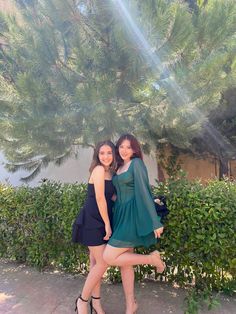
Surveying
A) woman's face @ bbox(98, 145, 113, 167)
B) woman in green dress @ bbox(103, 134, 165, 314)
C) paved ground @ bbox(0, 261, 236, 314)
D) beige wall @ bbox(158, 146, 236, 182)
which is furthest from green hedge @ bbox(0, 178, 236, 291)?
beige wall @ bbox(158, 146, 236, 182)

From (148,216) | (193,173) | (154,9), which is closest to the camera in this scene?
(148,216)

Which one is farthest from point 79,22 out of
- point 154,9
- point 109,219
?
point 109,219

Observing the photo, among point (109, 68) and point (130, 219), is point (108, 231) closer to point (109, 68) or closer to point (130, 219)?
point (130, 219)

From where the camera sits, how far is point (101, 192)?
9.53ft

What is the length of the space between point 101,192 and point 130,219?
1.14 ft

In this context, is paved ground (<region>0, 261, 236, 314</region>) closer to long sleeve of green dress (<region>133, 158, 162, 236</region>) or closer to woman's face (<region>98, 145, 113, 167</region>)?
long sleeve of green dress (<region>133, 158, 162, 236</region>)

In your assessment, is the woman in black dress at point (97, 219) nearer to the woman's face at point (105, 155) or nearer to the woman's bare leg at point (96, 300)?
the woman's face at point (105, 155)

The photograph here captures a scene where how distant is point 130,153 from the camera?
3.06 meters

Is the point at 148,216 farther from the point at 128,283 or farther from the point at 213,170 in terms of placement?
the point at 213,170

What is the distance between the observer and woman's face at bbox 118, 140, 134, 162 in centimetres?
305

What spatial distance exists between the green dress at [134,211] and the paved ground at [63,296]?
83 centimetres

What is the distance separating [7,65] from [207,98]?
247cm

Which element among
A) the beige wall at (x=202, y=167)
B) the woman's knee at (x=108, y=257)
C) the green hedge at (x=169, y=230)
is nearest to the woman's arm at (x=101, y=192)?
the woman's knee at (x=108, y=257)

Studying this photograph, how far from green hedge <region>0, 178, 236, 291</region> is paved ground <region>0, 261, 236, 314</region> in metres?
0.15
